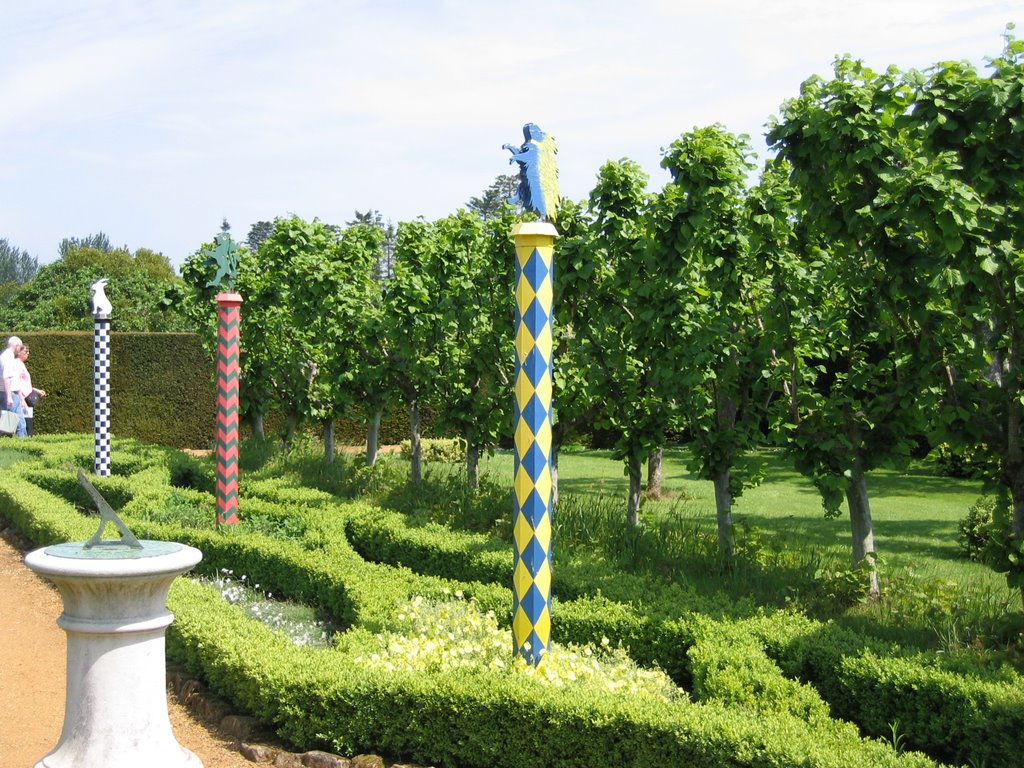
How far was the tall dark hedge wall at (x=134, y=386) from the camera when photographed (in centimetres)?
2059

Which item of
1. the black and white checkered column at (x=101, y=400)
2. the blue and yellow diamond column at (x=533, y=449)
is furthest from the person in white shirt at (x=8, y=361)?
the blue and yellow diamond column at (x=533, y=449)

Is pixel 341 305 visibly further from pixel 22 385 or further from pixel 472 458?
pixel 22 385

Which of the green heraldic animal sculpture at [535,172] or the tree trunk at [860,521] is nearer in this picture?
the green heraldic animal sculpture at [535,172]

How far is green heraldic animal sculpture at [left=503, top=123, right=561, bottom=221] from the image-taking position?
20.0 ft

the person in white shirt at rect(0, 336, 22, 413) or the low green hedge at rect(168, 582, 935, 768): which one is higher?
the person in white shirt at rect(0, 336, 22, 413)

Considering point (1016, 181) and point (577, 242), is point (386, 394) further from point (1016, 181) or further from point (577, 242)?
point (1016, 181)

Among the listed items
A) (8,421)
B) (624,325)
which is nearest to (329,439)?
(8,421)

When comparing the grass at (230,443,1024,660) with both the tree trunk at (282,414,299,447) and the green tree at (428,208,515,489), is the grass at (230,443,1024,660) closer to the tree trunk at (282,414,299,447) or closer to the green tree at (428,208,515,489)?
the tree trunk at (282,414,299,447)

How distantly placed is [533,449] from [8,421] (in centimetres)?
1433

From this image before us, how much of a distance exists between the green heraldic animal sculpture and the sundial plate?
9.61 feet

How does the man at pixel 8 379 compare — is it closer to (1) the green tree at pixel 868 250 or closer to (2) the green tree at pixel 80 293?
(1) the green tree at pixel 868 250

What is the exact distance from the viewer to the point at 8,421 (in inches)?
683

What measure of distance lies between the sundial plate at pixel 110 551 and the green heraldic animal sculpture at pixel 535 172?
9.61 ft

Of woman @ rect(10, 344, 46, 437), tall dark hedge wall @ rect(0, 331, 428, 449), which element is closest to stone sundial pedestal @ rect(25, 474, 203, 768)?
woman @ rect(10, 344, 46, 437)
